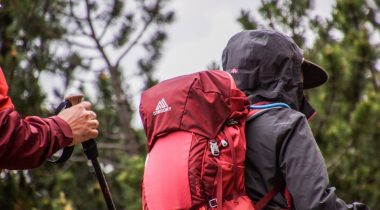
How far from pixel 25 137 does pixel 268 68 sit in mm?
1084

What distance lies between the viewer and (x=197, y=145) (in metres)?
2.96

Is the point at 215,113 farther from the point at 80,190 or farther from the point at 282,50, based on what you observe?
the point at 80,190

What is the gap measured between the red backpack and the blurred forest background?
2646 millimetres

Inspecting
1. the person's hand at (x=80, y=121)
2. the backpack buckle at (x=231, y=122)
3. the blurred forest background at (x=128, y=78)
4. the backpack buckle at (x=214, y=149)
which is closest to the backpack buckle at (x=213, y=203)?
the backpack buckle at (x=214, y=149)

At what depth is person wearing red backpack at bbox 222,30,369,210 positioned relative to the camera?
2.96 meters

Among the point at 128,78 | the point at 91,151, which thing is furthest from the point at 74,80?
the point at 91,151

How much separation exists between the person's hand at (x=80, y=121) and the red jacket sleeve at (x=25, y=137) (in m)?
0.04

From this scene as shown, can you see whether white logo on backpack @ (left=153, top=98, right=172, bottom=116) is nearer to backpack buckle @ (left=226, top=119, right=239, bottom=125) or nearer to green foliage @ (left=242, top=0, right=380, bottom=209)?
backpack buckle @ (left=226, top=119, right=239, bottom=125)

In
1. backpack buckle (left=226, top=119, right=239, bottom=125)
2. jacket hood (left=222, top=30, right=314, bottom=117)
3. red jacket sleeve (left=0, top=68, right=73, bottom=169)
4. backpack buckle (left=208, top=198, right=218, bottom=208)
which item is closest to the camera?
red jacket sleeve (left=0, top=68, right=73, bottom=169)

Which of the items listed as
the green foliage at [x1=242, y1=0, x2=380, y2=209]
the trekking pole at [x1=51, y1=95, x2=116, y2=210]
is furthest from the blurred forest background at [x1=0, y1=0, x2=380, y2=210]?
the trekking pole at [x1=51, y1=95, x2=116, y2=210]

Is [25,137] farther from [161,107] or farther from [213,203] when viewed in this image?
[213,203]

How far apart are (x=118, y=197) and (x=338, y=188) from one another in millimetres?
2624

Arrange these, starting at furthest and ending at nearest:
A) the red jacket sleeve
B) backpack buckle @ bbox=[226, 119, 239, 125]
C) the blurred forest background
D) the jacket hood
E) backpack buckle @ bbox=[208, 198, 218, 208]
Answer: the blurred forest background < the jacket hood < backpack buckle @ bbox=[226, 119, 239, 125] < backpack buckle @ bbox=[208, 198, 218, 208] < the red jacket sleeve

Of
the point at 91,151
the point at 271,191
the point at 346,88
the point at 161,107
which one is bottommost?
the point at 346,88
